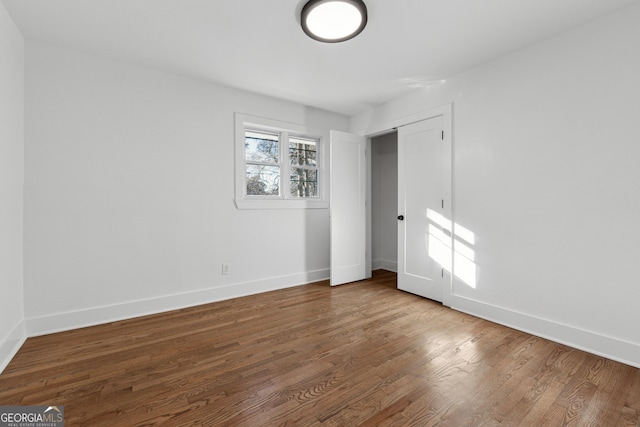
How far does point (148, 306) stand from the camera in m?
2.97

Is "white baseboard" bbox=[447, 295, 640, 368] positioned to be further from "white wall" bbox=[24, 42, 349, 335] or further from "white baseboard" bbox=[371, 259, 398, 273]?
"white wall" bbox=[24, 42, 349, 335]

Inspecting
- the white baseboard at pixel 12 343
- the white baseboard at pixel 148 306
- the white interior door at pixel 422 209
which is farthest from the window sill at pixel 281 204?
the white baseboard at pixel 12 343

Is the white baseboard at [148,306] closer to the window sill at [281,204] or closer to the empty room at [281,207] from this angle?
the empty room at [281,207]

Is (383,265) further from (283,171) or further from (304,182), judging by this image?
(283,171)

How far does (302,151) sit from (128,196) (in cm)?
231

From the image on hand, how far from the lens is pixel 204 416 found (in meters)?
1.51

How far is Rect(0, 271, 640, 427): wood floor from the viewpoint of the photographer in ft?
5.02

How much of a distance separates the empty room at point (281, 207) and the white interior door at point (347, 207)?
490 millimetres

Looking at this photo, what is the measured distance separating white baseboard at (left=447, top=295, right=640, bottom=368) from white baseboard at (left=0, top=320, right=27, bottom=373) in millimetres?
3867

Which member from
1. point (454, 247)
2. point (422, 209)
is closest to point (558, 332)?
point (454, 247)

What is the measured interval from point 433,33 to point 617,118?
4.94ft

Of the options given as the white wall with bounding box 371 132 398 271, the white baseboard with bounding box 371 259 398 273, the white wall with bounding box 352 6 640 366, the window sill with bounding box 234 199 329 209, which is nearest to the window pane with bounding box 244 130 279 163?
the window sill with bounding box 234 199 329 209

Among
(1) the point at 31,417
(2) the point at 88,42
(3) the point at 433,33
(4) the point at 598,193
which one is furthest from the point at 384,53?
(1) the point at 31,417

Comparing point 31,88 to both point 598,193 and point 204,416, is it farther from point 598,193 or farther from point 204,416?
point 598,193
